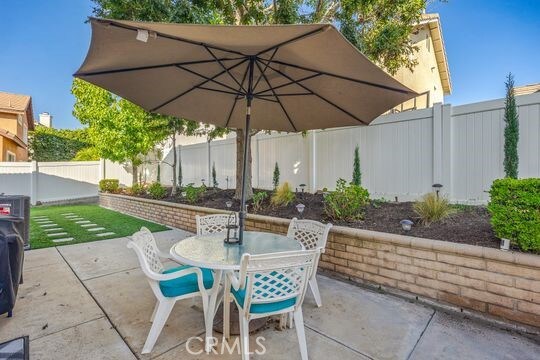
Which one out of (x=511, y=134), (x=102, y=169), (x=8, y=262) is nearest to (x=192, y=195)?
(x=8, y=262)

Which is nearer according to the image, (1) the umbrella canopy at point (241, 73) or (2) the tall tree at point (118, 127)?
(1) the umbrella canopy at point (241, 73)

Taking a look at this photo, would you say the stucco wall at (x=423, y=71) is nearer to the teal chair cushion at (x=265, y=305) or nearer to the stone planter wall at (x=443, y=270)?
the stone planter wall at (x=443, y=270)

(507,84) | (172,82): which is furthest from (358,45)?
(172,82)

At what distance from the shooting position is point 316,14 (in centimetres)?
577

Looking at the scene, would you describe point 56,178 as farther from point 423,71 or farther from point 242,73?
point 423,71

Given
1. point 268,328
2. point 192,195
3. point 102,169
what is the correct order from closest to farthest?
point 268,328 → point 192,195 → point 102,169

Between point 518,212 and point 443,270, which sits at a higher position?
point 518,212

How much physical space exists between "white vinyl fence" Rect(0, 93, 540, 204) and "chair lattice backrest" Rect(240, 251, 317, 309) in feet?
12.8

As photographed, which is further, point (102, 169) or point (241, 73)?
point (102, 169)

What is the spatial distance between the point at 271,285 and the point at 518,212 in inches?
102

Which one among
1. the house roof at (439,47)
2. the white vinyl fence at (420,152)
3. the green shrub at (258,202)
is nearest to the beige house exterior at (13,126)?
the white vinyl fence at (420,152)

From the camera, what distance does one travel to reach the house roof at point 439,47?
10656mm

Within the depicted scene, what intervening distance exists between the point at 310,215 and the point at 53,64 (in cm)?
1553

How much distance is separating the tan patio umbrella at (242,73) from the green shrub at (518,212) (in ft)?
4.60
